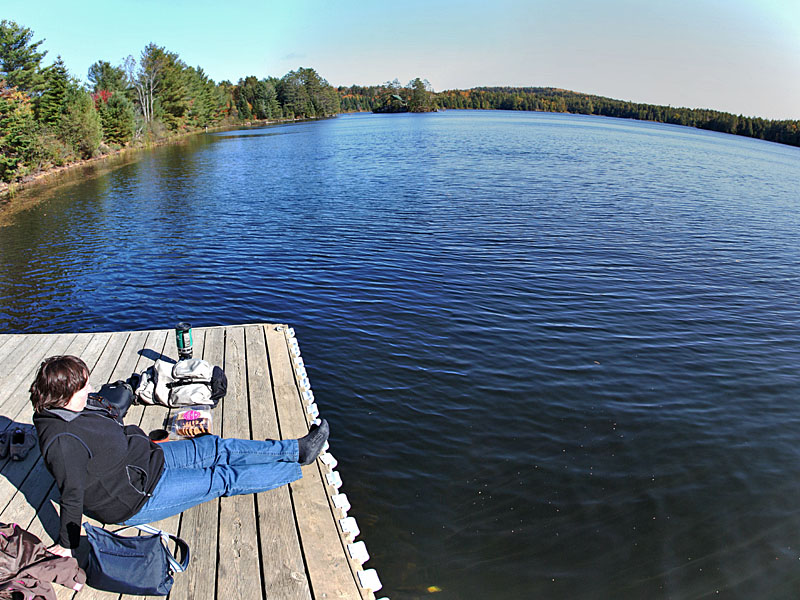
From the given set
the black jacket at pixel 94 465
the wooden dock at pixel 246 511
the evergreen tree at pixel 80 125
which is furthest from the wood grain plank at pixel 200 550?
the evergreen tree at pixel 80 125

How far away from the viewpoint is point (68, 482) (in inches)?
138

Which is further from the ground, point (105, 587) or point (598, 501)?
point (105, 587)

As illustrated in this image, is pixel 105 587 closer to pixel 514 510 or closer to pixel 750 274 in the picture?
pixel 514 510

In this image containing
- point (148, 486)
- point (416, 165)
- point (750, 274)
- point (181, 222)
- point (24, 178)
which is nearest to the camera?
point (148, 486)

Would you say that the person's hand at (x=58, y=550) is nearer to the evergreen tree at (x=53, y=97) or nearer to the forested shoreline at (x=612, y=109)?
the evergreen tree at (x=53, y=97)

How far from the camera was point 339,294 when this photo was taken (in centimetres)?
1288

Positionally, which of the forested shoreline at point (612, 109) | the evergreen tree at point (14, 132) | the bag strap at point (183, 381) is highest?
the forested shoreline at point (612, 109)

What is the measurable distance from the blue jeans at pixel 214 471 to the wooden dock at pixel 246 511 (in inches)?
5.1

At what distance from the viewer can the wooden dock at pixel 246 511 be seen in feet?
12.4

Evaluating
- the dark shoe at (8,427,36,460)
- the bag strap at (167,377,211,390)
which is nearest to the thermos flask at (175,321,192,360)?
the bag strap at (167,377,211,390)

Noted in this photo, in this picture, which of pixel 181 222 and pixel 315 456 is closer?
pixel 315 456

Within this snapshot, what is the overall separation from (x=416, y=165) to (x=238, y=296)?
989 inches

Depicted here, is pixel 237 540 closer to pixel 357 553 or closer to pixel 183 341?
pixel 357 553

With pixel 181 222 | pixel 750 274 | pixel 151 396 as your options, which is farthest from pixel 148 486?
pixel 181 222
